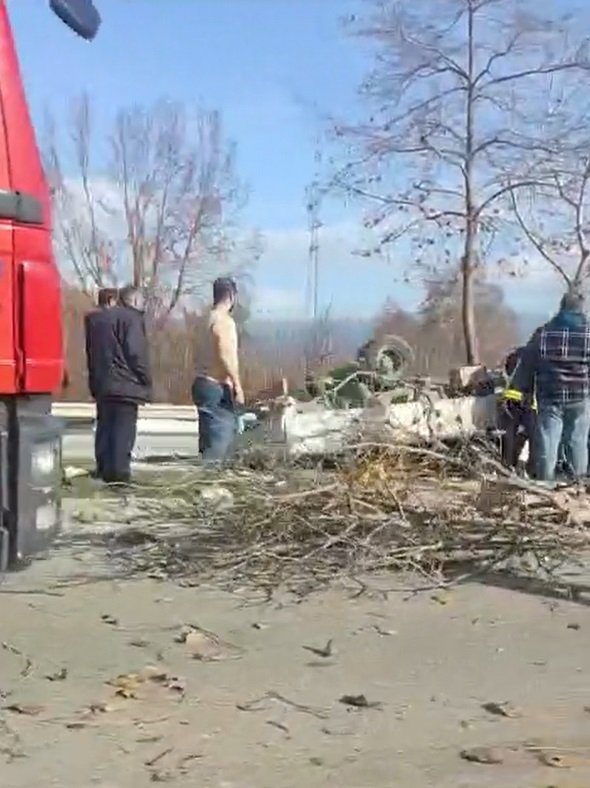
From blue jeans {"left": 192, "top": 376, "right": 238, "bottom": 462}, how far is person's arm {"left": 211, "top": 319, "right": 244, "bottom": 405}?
9 cm

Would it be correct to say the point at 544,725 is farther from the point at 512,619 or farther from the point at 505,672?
the point at 512,619

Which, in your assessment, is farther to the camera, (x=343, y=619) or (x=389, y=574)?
(x=389, y=574)

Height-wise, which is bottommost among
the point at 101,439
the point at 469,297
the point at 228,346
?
the point at 101,439

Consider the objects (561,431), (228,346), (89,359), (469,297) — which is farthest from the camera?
(469,297)

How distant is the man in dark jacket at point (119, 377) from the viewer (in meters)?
9.99

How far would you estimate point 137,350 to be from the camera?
9984 millimetres

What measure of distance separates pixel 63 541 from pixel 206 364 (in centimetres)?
375

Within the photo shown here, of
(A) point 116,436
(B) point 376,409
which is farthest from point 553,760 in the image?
(A) point 116,436

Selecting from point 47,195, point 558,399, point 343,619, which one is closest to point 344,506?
point 343,619

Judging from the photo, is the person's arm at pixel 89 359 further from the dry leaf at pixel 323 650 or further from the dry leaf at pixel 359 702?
the dry leaf at pixel 359 702

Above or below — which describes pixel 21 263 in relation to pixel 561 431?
above

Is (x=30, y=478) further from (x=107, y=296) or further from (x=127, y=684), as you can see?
(x=107, y=296)

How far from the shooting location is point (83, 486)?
32.1ft

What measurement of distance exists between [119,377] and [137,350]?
26cm
